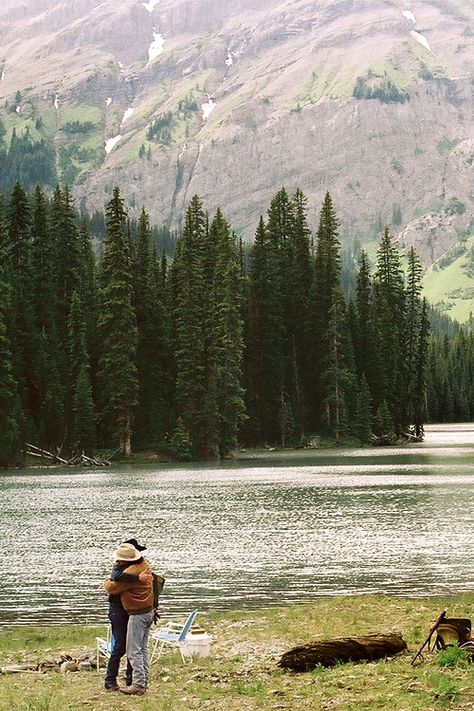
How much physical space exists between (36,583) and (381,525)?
1877cm

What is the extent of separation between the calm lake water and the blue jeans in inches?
380

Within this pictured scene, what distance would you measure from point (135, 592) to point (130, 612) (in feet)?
1.19

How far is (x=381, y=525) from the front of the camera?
46.6 meters

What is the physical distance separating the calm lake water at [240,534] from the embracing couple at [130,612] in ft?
32.1

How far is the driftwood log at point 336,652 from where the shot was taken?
60.6ft

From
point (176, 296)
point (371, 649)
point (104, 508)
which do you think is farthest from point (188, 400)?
point (371, 649)

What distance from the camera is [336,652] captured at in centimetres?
1853

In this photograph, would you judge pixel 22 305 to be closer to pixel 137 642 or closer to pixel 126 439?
pixel 126 439

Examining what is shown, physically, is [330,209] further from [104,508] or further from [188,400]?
[104,508]

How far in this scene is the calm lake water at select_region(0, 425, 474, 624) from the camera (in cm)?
3100

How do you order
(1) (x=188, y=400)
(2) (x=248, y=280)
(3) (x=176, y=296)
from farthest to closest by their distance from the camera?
(2) (x=248, y=280), (3) (x=176, y=296), (1) (x=188, y=400)

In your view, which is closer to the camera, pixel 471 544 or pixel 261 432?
pixel 471 544

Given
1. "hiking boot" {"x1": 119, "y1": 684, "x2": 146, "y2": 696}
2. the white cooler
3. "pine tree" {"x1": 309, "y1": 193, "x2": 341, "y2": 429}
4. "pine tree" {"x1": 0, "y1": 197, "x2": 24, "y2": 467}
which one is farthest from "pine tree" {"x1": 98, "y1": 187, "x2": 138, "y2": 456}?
"hiking boot" {"x1": 119, "y1": 684, "x2": 146, "y2": 696}

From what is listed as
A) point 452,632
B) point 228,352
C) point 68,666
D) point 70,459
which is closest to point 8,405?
point 70,459
